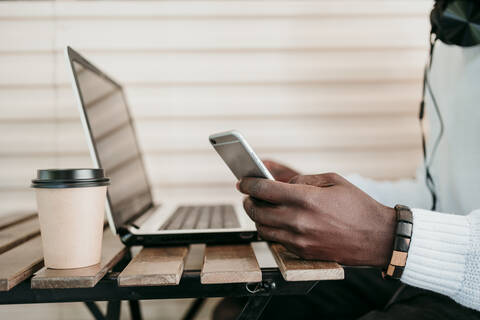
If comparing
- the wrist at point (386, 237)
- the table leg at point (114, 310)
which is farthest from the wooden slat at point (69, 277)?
the wrist at point (386, 237)

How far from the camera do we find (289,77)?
1607 mm

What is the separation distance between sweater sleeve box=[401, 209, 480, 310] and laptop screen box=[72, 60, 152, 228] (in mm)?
685

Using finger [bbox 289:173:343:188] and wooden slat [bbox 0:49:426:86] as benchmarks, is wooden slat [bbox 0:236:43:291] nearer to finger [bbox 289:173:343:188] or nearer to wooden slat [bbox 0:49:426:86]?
finger [bbox 289:173:343:188]

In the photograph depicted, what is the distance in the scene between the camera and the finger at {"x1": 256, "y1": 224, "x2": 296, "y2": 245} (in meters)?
0.73

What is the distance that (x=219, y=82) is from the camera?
1597 millimetres

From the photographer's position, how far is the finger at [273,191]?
0.70m

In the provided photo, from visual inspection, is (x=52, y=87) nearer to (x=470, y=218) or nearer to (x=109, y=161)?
(x=109, y=161)

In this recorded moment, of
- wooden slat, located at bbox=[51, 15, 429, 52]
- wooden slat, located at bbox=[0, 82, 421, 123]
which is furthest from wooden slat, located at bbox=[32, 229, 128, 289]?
wooden slat, located at bbox=[51, 15, 429, 52]

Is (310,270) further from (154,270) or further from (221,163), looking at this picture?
(221,163)

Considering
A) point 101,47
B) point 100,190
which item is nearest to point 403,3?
point 101,47

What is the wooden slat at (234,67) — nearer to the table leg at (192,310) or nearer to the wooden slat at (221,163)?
the wooden slat at (221,163)

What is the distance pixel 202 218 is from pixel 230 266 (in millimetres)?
405

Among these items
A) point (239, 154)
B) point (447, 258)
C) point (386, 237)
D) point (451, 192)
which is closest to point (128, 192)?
point (239, 154)

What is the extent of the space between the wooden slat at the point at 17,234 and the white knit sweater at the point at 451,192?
90cm
